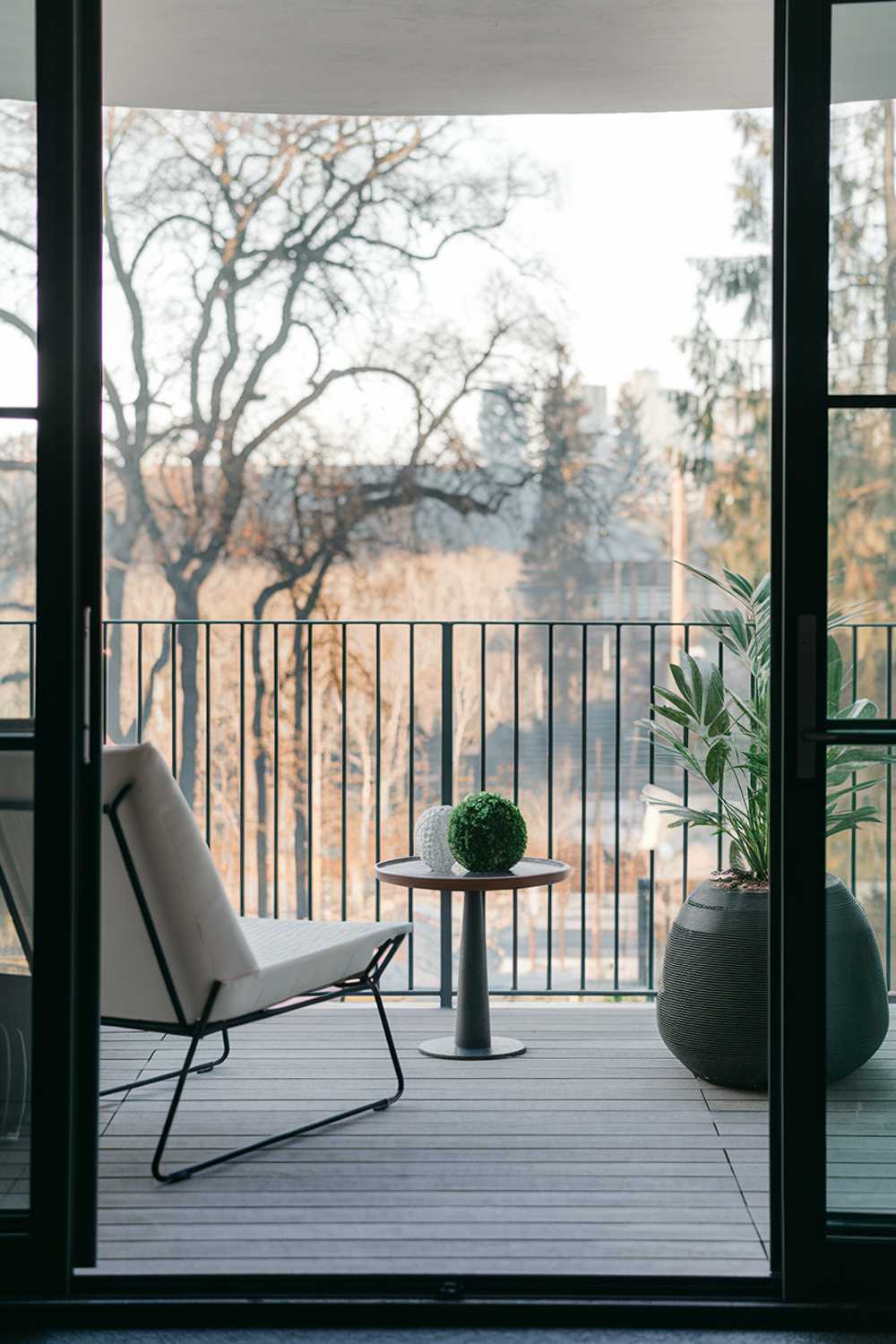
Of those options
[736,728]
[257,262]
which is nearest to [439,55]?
[736,728]

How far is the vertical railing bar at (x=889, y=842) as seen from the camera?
2.39 metres

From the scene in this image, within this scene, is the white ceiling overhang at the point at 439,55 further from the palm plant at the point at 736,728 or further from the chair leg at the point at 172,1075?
the chair leg at the point at 172,1075

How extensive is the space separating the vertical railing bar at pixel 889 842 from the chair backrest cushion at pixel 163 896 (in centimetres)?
133

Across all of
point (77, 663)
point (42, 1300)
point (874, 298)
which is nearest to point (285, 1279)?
point (42, 1300)

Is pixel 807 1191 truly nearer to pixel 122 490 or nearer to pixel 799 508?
pixel 799 508

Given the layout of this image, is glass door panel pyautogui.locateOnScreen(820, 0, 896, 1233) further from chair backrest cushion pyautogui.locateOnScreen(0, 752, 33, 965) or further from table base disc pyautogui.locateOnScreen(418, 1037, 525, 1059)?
table base disc pyautogui.locateOnScreen(418, 1037, 525, 1059)

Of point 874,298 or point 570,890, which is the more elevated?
point 874,298

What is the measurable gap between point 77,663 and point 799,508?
48.9 inches

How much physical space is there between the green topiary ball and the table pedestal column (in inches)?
4.7

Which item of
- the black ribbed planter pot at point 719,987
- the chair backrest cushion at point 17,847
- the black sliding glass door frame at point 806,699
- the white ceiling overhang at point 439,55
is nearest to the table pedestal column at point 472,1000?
the black ribbed planter pot at point 719,987

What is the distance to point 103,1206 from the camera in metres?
2.82

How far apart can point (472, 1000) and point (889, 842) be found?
5.90ft

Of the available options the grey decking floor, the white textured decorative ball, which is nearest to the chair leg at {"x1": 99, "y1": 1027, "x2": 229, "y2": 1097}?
the grey decking floor

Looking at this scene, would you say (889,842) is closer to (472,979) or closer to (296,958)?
(296,958)
